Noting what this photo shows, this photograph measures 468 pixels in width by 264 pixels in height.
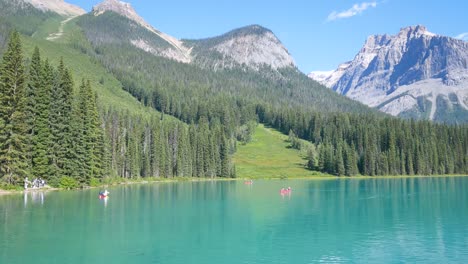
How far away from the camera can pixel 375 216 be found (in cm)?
5959

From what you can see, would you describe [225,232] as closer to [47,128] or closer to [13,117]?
[13,117]

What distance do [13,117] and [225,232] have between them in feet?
170

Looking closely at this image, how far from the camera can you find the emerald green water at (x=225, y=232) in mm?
35031

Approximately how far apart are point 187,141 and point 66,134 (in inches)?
3336

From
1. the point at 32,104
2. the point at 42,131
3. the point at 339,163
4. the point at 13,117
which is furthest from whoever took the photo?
the point at 339,163

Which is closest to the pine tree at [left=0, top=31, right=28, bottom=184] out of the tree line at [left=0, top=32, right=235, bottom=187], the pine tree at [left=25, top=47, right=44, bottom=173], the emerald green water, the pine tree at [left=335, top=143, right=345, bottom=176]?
the tree line at [left=0, top=32, right=235, bottom=187]

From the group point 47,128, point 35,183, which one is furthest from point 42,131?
point 35,183

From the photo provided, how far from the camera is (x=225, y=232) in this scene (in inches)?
1804

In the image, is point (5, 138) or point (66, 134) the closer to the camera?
point (5, 138)

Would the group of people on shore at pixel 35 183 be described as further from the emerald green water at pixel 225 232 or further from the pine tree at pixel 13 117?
the emerald green water at pixel 225 232

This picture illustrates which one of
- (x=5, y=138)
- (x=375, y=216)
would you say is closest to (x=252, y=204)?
(x=375, y=216)

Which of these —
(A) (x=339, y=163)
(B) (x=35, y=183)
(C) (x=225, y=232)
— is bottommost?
(C) (x=225, y=232)

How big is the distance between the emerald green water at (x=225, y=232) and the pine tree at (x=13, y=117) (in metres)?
9.69

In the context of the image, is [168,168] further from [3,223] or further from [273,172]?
[3,223]
